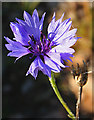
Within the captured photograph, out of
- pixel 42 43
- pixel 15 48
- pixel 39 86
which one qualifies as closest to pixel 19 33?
pixel 15 48

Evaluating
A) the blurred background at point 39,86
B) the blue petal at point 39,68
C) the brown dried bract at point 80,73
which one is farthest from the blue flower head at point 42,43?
the blurred background at point 39,86

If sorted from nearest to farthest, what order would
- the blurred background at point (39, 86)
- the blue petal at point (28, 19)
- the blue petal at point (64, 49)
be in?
the blue petal at point (64, 49) → the blue petal at point (28, 19) → the blurred background at point (39, 86)

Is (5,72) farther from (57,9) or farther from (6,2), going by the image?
(57,9)

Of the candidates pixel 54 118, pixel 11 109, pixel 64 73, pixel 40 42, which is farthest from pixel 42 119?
pixel 40 42

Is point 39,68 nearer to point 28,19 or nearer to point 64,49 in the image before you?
point 64,49

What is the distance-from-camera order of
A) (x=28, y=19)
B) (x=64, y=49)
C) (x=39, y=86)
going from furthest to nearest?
(x=39, y=86) < (x=28, y=19) < (x=64, y=49)

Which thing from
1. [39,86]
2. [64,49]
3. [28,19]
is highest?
[28,19]

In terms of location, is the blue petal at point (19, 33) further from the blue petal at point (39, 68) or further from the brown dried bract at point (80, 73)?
the brown dried bract at point (80, 73)

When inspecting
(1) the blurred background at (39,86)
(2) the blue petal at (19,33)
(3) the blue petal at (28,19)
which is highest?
(3) the blue petal at (28,19)

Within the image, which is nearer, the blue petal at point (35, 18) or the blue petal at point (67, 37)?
the blue petal at point (67, 37)
